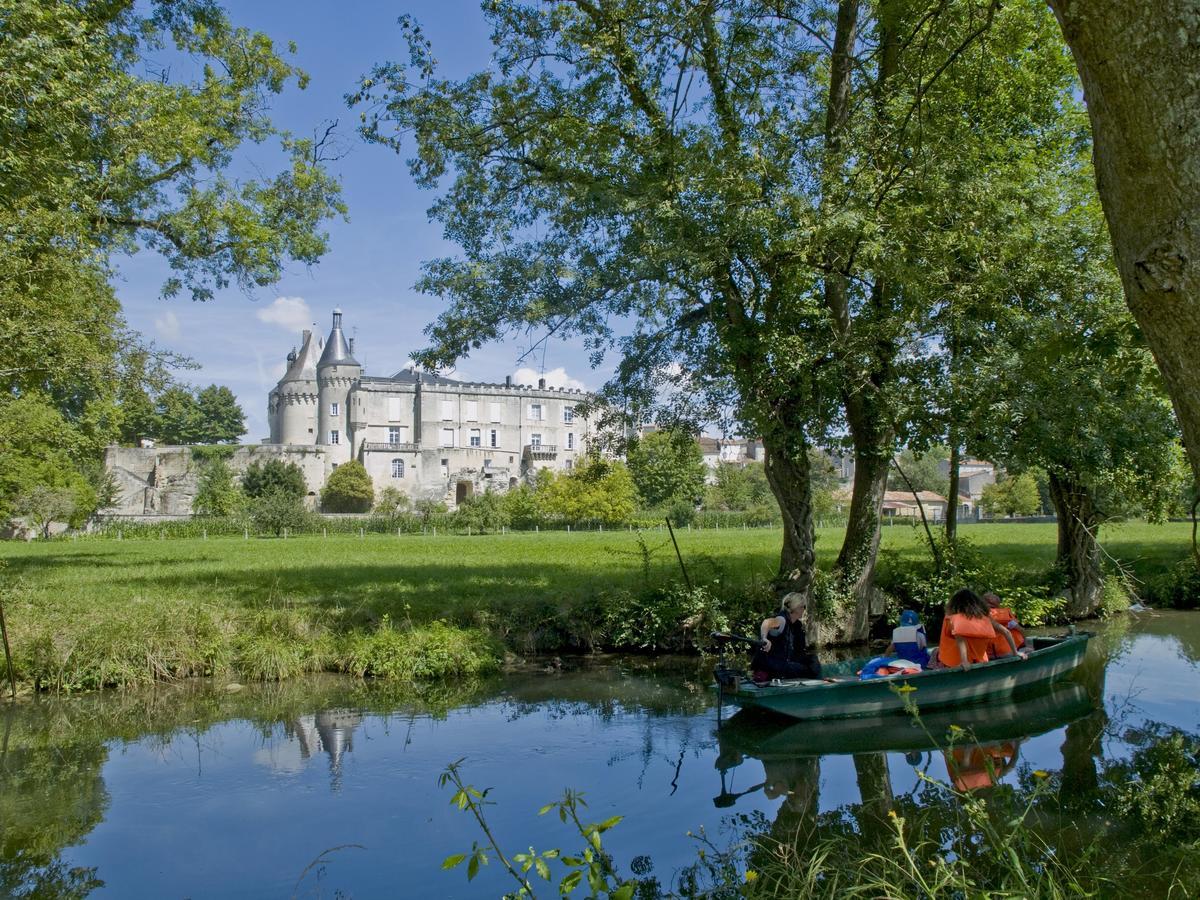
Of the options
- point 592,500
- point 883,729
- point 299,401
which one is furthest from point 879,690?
point 299,401

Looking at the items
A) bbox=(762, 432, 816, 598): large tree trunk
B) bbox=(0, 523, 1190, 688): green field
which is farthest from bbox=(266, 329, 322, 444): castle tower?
bbox=(762, 432, 816, 598): large tree trunk

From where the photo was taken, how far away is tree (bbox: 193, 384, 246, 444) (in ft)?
288

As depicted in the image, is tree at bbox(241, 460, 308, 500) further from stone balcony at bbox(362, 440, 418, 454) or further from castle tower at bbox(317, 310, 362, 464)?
castle tower at bbox(317, 310, 362, 464)

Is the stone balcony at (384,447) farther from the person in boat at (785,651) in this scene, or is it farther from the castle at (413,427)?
the person in boat at (785,651)

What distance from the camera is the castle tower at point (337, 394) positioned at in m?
84.6

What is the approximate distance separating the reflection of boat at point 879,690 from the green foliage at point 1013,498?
5739 centimetres

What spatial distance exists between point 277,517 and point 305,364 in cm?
4332

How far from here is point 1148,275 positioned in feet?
9.46

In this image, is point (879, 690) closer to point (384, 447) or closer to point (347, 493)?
point (347, 493)

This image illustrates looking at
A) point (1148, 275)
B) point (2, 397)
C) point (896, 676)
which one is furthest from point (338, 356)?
point (1148, 275)

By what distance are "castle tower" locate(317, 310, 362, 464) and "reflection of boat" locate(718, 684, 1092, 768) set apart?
76969 mm

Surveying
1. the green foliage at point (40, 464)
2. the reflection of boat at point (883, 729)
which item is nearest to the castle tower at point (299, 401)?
the green foliage at point (40, 464)

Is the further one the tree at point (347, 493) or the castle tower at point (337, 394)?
the castle tower at point (337, 394)

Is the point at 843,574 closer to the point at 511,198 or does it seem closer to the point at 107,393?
the point at 511,198
